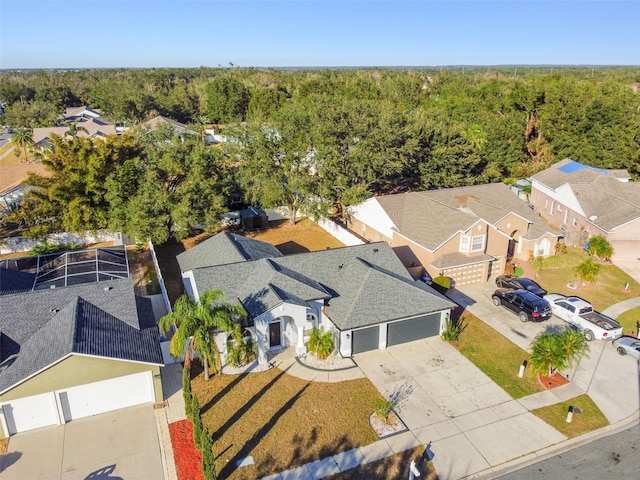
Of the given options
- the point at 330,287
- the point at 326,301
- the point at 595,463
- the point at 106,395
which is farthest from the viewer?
the point at 330,287

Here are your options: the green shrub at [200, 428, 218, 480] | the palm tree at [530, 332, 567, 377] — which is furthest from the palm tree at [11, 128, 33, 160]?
the palm tree at [530, 332, 567, 377]

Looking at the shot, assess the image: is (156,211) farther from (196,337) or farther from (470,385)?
(470,385)

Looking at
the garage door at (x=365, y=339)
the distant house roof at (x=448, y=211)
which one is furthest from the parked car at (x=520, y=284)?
the garage door at (x=365, y=339)

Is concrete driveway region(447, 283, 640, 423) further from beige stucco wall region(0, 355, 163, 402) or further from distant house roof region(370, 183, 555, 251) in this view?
beige stucco wall region(0, 355, 163, 402)

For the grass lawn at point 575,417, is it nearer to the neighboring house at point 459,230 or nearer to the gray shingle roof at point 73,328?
the neighboring house at point 459,230

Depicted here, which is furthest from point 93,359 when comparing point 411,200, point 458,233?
point 411,200

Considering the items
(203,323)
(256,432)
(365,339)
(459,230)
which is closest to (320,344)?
(365,339)

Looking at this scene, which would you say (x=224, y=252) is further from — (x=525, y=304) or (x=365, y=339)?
(x=525, y=304)

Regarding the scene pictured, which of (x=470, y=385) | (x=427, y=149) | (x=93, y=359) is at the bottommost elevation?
(x=470, y=385)
